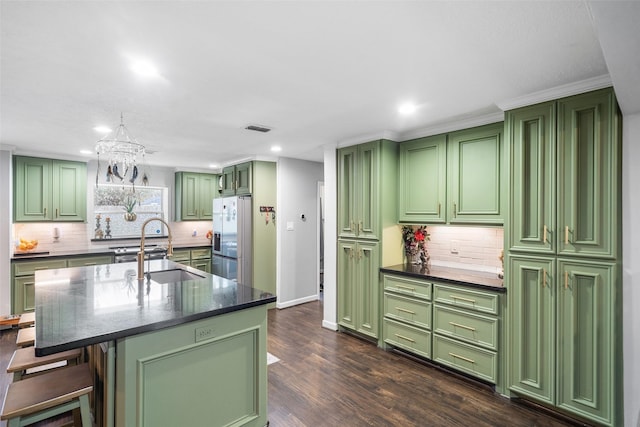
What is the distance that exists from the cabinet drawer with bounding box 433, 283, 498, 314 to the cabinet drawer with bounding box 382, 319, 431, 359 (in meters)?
0.41

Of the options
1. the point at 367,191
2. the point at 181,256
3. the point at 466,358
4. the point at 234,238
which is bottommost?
the point at 466,358

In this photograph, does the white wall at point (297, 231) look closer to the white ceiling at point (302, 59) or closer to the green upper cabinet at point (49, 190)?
the white ceiling at point (302, 59)

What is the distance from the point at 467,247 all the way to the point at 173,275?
117 inches

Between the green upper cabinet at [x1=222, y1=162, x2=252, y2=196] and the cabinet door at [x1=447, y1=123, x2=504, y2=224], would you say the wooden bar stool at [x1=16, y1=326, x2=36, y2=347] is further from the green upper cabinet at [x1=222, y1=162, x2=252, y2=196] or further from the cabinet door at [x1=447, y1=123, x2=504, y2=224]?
the cabinet door at [x1=447, y1=123, x2=504, y2=224]

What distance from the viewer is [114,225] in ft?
18.9

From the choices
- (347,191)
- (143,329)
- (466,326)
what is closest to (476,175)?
(466,326)

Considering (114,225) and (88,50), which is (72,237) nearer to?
(114,225)

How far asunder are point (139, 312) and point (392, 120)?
258 centimetres

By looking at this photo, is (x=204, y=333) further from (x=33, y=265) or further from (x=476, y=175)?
(x=33, y=265)

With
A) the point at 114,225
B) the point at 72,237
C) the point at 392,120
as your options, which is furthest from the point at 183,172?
the point at 392,120

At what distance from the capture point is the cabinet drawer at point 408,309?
3223 mm

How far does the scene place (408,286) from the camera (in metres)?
3.38

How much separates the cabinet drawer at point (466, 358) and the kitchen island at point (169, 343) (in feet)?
5.71

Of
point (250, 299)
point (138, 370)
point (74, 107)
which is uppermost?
point (74, 107)
